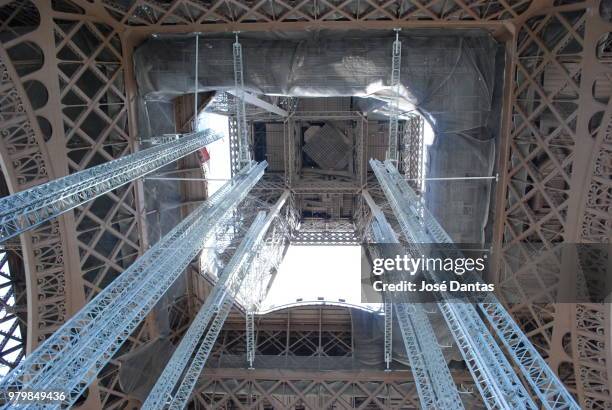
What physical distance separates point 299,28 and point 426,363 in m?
8.30

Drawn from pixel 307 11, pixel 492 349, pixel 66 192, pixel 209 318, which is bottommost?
pixel 209 318

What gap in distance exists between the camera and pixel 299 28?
11.6m

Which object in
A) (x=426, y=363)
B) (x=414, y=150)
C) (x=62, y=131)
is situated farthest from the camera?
(x=414, y=150)

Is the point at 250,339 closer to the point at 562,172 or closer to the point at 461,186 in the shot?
the point at 461,186

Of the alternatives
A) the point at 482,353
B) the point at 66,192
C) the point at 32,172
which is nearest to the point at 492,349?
the point at 482,353

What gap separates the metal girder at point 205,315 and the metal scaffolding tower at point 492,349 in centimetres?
513

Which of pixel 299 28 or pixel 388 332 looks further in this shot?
pixel 388 332

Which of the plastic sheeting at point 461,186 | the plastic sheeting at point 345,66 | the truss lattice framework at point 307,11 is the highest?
the truss lattice framework at point 307,11

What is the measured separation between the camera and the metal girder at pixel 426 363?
8.52 m

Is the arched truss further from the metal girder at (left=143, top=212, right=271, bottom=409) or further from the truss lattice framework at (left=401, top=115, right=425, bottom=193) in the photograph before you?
the truss lattice framework at (left=401, top=115, right=425, bottom=193)

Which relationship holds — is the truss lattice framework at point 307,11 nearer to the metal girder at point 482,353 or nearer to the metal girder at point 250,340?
the metal girder at point 482,353

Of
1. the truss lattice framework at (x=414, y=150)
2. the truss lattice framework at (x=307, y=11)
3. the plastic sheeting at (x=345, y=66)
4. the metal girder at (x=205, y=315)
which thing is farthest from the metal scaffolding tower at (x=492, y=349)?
the truss lattice framework at (x=414, y=150)

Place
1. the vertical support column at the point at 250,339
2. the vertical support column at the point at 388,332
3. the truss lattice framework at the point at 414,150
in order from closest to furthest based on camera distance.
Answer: the vertical support column at the point at 388,332, the vertical support column at the point at 250,339, the truss lattice framework at the point at 414,150

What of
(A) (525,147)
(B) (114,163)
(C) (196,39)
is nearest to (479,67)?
(A) (525,147)
